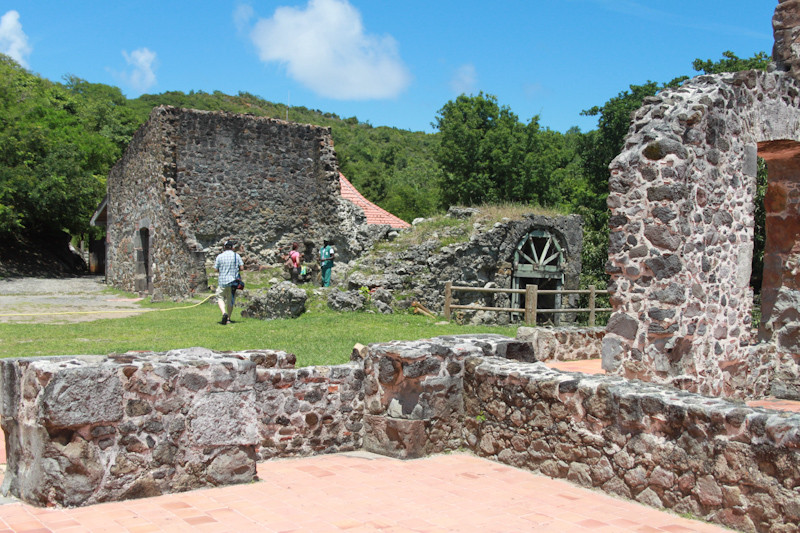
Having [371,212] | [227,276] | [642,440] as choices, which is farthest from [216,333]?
[371,212]

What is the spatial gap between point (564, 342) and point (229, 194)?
12167mm

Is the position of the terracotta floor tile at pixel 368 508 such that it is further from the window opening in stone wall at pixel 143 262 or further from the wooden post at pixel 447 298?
the window opening in stone wall at pixel 143 262

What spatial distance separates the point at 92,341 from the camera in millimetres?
9805

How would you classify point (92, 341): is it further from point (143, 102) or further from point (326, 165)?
point (143, 102)

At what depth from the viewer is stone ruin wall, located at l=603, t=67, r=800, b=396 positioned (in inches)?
273

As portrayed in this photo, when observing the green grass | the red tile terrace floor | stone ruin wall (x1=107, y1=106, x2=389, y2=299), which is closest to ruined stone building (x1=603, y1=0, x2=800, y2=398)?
the red tile terrace floor

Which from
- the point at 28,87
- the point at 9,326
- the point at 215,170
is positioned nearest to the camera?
the point at 9,326

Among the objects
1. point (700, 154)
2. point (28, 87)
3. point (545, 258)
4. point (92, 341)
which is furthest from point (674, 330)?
point (28, 87)

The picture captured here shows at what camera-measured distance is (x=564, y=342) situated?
34.7 feet

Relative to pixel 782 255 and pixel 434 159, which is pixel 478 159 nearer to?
pixel 434 159

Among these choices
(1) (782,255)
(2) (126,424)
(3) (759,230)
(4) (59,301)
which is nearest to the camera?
(2) (126,424)

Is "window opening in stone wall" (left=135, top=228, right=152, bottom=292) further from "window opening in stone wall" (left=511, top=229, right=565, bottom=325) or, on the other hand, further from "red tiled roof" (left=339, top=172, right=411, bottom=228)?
"window opening in stone wall" (left=511, top=229, right=565, bottom=325)

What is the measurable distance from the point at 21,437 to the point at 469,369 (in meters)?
3.42

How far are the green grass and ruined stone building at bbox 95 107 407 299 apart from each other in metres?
4.45
